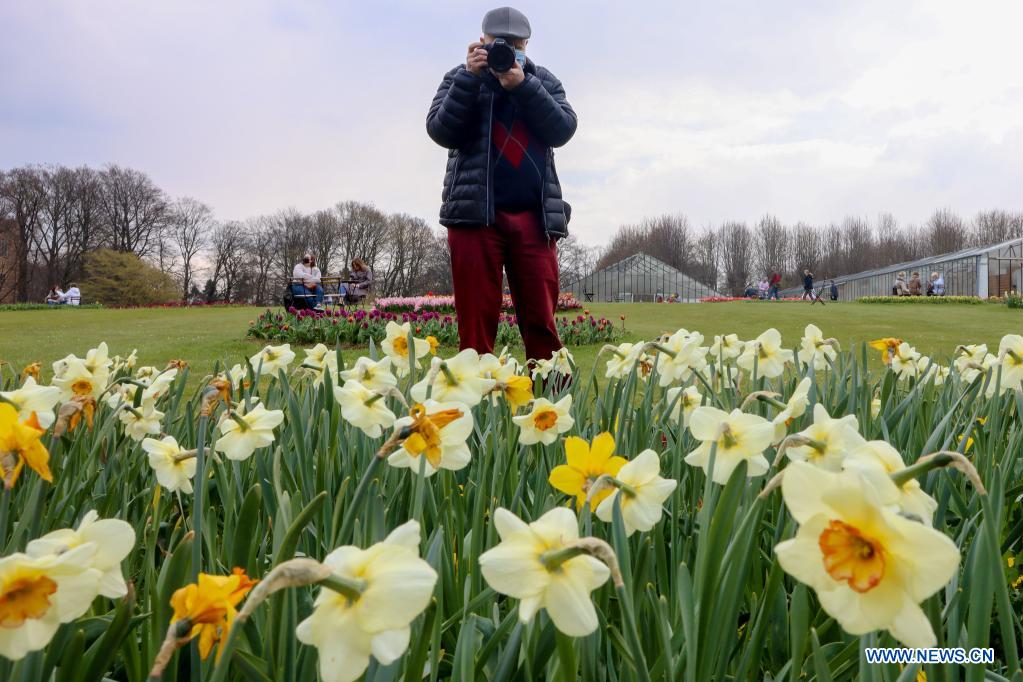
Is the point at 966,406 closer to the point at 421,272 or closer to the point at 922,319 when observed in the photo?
the point at 922,319

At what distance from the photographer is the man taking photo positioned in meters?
3.02

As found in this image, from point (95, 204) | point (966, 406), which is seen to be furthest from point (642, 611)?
point (95, 204)

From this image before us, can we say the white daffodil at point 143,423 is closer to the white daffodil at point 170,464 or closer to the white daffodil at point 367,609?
the white daffodil at point 170,464

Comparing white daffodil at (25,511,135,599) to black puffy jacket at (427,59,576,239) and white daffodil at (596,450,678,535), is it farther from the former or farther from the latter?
black puffy jacket at (427,59,576,239)

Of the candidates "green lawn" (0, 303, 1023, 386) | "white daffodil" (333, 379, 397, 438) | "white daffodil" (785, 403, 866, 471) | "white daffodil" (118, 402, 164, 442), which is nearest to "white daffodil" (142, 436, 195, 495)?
"white daffodil" (333, 379, 397, 438)

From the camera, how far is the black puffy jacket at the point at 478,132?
2.99 m

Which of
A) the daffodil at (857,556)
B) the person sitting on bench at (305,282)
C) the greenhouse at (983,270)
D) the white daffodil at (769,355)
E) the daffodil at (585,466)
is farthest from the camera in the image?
the greenhouse at (983,270)

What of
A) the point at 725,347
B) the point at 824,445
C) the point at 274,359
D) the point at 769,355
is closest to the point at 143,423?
the point at 274,359

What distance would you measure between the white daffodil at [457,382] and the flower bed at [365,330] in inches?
301

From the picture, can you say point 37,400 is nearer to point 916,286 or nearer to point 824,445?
point 824,445

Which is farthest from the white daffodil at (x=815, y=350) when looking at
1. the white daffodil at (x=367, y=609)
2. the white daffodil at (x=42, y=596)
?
the white daffodil at (x=42, y=596)

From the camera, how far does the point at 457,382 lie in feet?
3.56

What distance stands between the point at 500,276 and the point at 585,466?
252cm

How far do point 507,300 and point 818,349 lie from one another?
12275 millimetres
